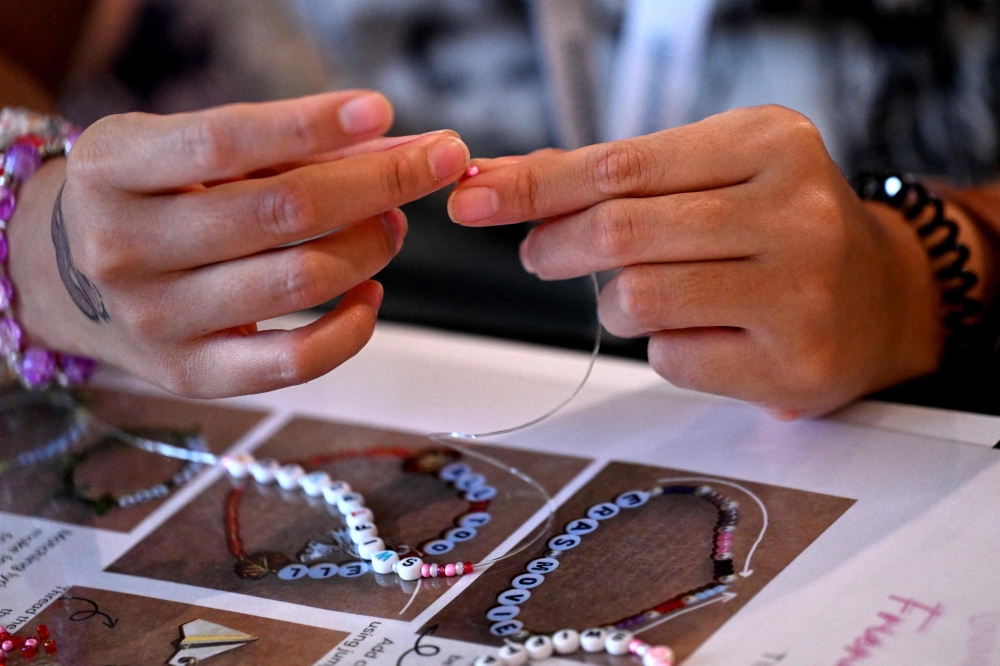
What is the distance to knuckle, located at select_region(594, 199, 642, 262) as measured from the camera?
20.7 inches

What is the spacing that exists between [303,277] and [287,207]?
4 centimetres

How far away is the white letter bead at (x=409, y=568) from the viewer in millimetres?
523

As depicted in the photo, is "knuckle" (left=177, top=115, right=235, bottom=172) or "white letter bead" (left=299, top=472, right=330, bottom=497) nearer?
"knuckle" (left=177, top=115, right=235, bottom=172)

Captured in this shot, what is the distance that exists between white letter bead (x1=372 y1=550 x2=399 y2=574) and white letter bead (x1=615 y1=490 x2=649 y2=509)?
15cm

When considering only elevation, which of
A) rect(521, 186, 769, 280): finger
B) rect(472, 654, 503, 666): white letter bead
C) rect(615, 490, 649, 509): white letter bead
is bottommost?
rect(472, 654, 503, 666): white letter bead

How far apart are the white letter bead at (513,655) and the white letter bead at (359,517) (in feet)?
0.52

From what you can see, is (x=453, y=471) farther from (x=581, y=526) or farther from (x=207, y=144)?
(x=207, y=144)

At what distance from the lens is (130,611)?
1.71 ft

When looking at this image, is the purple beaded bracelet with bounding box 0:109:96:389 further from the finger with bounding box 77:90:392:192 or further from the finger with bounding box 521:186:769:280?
the finger with bounding box 521:186:769:280

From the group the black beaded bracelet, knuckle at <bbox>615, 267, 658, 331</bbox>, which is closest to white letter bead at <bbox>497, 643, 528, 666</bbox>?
knuckle at <bbox>615, 267, 658, 331</bbox>

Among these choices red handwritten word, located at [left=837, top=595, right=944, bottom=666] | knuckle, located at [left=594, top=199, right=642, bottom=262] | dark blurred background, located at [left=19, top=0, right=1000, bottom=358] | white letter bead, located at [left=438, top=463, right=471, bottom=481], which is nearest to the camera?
red handwritten word, located at [left=837, top=595, right=944, bottom=666]

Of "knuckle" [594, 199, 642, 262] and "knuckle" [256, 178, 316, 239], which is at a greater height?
"knuckle" [256, 178, 316, 239]

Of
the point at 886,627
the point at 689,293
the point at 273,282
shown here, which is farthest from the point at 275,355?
the point at 886,627

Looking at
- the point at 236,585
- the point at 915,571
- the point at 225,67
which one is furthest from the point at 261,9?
the point at 915,571
